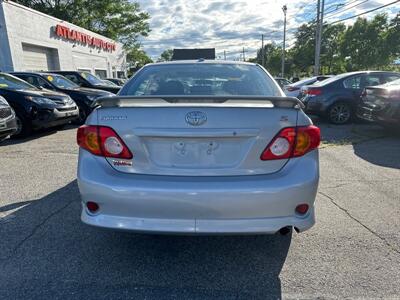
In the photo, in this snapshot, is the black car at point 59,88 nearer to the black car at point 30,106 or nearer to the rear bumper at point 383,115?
the black car at point 30,106

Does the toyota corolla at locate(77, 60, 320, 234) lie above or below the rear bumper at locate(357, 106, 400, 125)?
above

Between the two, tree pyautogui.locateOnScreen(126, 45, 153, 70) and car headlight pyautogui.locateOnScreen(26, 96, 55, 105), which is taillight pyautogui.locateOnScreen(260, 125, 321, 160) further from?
tree pyautogui.locateOnScreen(126, 45, 153, 70)

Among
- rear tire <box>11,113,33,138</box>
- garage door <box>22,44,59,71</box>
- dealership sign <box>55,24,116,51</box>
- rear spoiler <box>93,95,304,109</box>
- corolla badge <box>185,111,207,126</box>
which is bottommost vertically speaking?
rear tire <box>11,113,33,138</box>

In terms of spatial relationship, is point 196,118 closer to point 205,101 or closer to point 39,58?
point 205,101

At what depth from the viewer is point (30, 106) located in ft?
24.4

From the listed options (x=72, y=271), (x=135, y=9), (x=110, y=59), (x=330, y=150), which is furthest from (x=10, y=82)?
(x=135, y=9)

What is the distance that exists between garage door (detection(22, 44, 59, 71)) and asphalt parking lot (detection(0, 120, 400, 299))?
54.9 ft

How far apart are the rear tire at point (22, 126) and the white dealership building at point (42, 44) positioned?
10.8 m

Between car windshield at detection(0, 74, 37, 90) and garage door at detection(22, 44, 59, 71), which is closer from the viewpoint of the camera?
car windshield at detection(0, 74, 37, 90)

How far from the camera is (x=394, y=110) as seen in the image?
6.89m

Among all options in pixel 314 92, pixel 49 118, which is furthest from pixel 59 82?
pixel 314 92

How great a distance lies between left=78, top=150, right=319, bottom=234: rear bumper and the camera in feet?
7.29

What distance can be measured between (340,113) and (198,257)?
27.3 ft

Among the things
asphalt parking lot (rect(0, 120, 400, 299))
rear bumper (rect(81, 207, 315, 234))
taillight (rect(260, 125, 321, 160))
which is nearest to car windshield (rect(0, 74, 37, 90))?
asphalt parking lot (rect(0, 120, 400, 299))
